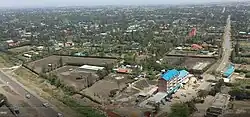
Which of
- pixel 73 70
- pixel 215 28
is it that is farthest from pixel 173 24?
pixel 73 70

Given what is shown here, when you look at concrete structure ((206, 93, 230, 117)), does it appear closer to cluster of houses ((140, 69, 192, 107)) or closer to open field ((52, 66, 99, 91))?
cluster of houses ((140, 69, 192, 107))

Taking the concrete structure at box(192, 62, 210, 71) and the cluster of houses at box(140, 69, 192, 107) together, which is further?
the concrete structure at box(192, 62, 210, 71)

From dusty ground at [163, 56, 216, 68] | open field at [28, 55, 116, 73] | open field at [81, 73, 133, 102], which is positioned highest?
dusty ground at [163, 56, 216, 68]

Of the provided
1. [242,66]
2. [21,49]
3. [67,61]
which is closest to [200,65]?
[242,66]

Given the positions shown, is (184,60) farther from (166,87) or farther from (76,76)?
(76,76)

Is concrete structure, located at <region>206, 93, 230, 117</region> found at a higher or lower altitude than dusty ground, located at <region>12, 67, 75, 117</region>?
higher

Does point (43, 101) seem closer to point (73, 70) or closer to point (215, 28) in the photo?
point (73, 70)

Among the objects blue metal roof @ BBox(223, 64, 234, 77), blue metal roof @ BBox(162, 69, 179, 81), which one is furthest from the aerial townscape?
blue metal roof @ BBox(223, 64, 234, 77)

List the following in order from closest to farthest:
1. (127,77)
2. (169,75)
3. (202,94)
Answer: (202,94) < (169,75) < (127,77)
